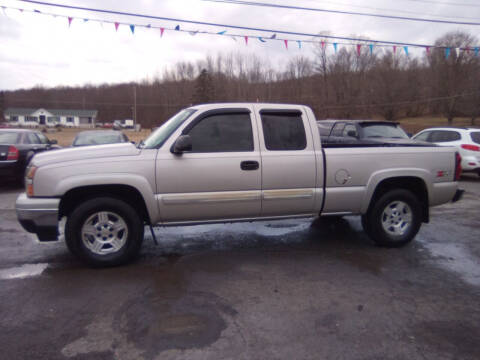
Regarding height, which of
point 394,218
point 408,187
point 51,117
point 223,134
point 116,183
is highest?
point 51,117

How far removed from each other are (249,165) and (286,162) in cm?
50

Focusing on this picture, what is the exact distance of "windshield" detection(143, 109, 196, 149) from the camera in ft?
15.8

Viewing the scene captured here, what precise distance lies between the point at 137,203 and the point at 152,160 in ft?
2.18

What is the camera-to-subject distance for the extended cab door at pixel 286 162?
4910 millimetres

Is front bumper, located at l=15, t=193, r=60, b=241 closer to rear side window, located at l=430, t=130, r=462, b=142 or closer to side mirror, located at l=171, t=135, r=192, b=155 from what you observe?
side mirror, located at l=171, t=135, r=192, b=155

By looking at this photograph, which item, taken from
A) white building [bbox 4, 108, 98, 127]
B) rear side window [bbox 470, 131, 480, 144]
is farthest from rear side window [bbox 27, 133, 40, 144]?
white building [bbox 4, 108, 98, 127]

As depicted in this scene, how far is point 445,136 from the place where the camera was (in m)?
12.7

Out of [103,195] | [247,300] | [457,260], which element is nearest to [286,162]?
[247,300]

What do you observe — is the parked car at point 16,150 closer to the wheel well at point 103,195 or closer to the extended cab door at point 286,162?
the wheel well at point 103,195

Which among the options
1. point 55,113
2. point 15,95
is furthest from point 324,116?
point 15,95

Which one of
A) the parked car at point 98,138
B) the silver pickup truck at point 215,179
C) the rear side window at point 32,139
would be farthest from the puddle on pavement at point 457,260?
the rear side window at point 32,139

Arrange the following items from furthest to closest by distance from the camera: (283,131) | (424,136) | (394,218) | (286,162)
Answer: (424,136) < (394,218) < (283,131) < (286,162)

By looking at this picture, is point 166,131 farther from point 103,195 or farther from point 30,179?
point 30,179

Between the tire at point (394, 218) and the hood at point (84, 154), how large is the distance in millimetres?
3373
